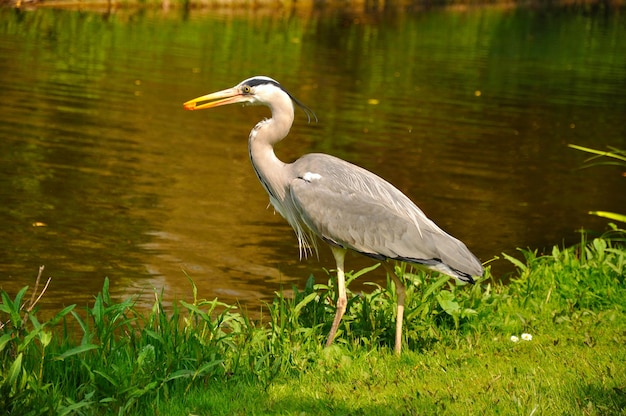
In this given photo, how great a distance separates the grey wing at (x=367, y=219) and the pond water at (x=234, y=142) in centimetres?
190

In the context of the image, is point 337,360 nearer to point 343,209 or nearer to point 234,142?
point 343,209

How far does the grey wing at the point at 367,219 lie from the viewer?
19.3ft

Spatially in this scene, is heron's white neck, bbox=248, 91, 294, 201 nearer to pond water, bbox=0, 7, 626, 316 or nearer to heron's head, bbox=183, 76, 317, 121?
heron's head, bbox=183, 76, 317, 121

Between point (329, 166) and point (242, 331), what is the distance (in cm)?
113

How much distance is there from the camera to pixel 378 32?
104 ft

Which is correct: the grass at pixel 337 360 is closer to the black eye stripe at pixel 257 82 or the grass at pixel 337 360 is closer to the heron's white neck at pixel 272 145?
the heron's white neck at pixel 272 145

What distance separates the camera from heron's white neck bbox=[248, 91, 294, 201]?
629 cm

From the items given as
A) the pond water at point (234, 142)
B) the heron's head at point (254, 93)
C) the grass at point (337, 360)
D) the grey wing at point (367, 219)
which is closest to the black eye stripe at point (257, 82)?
the heron's head at point (254, 93)

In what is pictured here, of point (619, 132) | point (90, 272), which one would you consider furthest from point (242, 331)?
point (619, 132)

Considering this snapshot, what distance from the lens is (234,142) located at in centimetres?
1382

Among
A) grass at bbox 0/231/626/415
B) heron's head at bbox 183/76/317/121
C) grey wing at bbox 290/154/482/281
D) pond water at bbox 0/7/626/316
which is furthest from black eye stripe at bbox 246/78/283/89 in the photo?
pond water at bbox 0/7/626/316

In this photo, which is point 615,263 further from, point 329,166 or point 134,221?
point 134,221

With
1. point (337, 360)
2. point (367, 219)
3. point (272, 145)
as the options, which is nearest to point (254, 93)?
point (272, 145)

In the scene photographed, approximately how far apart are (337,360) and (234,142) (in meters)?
8.39
